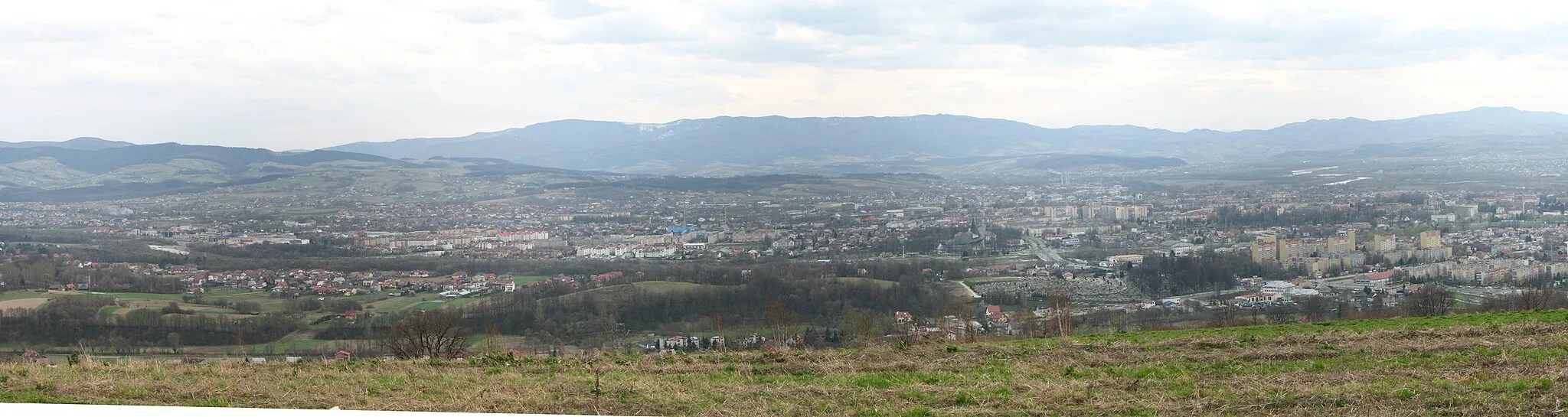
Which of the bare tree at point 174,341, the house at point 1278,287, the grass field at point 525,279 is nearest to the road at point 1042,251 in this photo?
the house at point 1278,287

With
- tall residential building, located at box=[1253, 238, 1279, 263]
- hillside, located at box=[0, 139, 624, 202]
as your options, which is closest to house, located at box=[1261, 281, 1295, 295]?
tall residential building, located at box=[1253, 238, 1279, 263]

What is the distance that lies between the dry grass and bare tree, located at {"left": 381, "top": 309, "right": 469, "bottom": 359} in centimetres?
437

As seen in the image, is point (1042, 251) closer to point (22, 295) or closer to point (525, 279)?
point (525, 279)

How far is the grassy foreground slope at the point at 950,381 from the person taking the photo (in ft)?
19.9

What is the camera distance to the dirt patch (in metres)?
30.9

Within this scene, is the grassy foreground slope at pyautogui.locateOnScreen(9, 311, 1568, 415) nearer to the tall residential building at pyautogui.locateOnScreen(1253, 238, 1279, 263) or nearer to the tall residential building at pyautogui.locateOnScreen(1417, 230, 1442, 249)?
the tall residential building at pyautogui.locateOnScreen(1253, 238, 1279, 263)

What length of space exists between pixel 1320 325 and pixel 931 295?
2076 cm

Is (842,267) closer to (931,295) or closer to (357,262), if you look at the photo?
(931,295)

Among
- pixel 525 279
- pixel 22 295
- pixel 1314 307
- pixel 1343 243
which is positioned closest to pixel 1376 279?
pixel 1343 243

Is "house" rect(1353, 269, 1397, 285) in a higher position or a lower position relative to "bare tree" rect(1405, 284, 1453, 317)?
lower

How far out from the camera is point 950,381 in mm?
7559

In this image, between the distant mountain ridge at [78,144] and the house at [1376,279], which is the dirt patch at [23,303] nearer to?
the house at [1376,279]

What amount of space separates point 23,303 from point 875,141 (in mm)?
140126

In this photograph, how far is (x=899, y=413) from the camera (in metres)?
6.11
